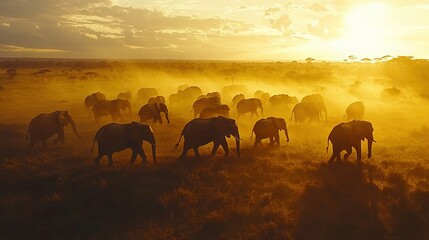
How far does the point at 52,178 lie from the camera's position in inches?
504

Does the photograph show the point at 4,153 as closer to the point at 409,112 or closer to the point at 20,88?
the point at 409,112

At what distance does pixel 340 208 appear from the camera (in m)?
10.9

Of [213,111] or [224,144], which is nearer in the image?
[224,144]

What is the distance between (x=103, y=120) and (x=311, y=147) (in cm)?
1452

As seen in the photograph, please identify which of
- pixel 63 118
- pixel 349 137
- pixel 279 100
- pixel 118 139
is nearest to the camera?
pixel 118 139

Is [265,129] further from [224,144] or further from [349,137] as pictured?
[349,137]

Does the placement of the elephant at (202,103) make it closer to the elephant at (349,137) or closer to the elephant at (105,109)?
the elephant at (105,109)

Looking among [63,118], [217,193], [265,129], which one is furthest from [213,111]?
[217,193]

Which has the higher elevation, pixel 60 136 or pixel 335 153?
pixel 60 136

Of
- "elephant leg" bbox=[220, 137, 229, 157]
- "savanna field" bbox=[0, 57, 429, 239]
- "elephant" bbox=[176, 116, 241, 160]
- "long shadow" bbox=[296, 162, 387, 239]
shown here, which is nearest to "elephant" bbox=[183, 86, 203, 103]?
"savanna field" bbox=[0, 57, 429, 239]

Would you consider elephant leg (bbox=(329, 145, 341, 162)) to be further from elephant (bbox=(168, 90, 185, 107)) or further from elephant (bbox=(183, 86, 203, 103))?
elephant (bbox=(168, 90, 185, 107))

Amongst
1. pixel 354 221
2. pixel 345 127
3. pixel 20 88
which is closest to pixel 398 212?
Answer: pixel 354 221

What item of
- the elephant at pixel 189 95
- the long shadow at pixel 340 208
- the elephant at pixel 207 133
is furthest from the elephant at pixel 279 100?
the long shadow at pixel 340 208

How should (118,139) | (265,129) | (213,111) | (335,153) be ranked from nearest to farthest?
(118,139)
(335,153)
(265,129)
(213,111)
